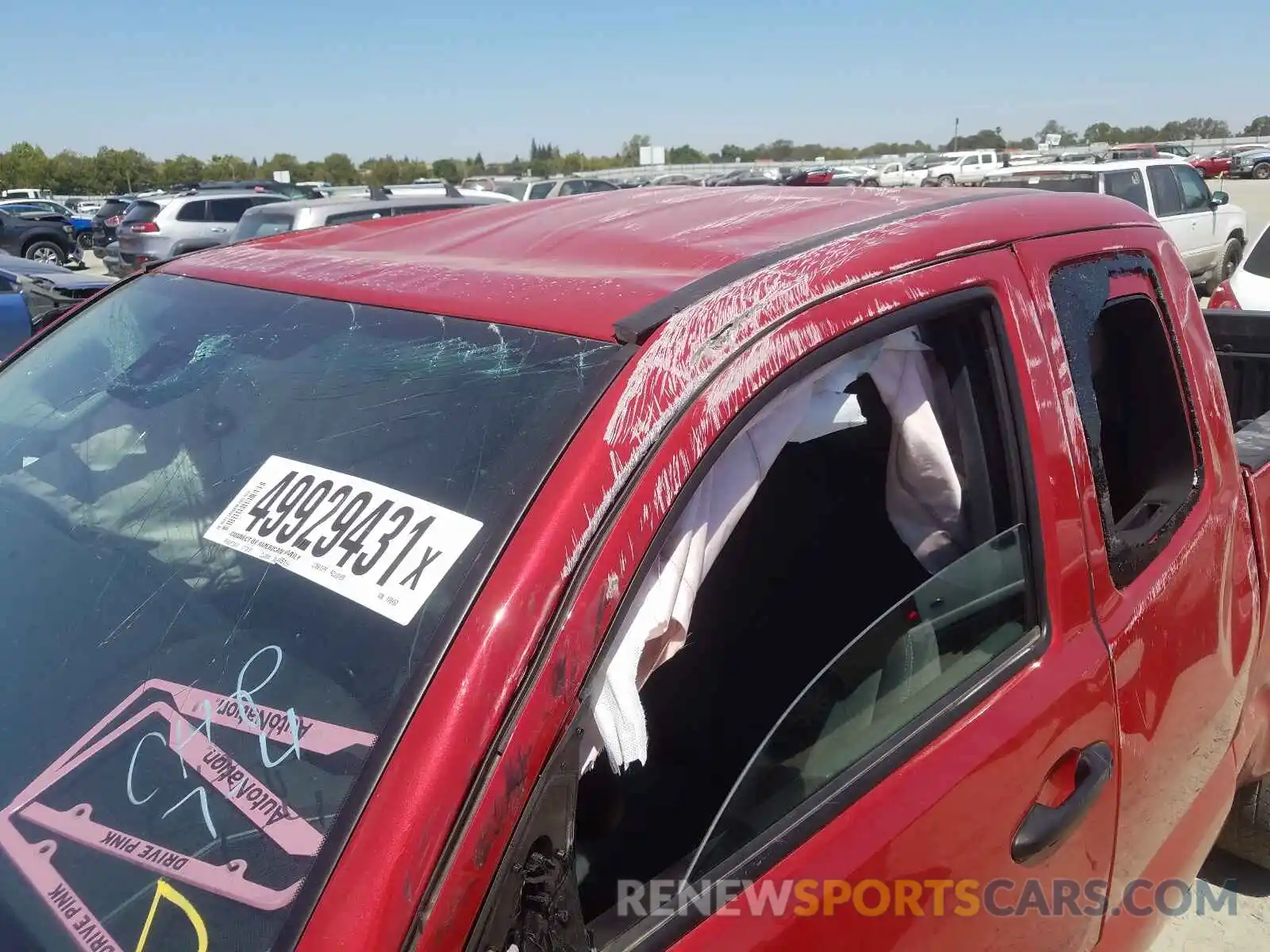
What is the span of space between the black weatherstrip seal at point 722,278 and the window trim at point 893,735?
0.10m

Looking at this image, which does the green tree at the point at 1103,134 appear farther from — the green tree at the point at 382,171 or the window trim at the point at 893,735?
the window trim at the point at 893,735

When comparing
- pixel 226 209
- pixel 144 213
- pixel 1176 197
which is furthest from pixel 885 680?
pixel 144 213

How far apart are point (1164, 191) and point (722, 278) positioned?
479 inches

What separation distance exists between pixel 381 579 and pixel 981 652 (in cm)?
90

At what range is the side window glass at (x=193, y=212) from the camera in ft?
52.1

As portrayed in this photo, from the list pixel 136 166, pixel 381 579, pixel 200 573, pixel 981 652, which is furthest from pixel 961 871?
pixel 136 166

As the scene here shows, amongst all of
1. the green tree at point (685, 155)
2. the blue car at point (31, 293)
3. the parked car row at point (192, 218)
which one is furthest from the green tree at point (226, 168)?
the blue car at point (31, 293)

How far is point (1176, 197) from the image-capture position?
11.5m

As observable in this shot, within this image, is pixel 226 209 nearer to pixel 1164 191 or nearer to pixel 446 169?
pixel 1164 191

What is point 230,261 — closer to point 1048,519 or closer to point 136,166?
point 1048,519

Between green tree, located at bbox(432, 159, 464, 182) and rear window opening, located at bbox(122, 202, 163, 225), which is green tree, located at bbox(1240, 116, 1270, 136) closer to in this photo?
green tree, located at bbox(432, 159, 464, 182)

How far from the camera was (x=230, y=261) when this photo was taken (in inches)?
74.6

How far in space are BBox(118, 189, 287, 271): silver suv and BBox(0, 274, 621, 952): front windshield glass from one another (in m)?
14.6

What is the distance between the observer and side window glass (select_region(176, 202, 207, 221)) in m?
15.9
